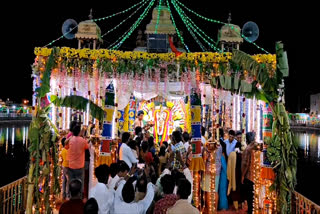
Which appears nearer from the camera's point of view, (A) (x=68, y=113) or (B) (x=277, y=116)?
(B) (x=277, y=116)

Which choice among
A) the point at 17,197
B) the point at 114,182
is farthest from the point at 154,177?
the point at 17,197

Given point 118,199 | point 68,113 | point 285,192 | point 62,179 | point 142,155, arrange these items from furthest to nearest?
1. point 68,113
2. point 62,179
3. point 142,155
4. point 285,192
5. point 118,199

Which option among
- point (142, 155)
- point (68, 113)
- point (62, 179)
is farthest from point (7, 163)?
point (142, 155)

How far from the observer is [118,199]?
4.11 m

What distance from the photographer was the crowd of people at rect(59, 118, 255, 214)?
4000 mm

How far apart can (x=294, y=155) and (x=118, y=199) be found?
136 inches

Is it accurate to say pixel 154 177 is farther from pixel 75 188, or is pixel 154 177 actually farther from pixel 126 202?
pixel 75 188

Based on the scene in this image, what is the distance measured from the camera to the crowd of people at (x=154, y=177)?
13.1 feet

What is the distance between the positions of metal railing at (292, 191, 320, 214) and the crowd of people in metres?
1.28

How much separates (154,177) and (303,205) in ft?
8.75

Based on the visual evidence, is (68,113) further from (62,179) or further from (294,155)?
(294,155)

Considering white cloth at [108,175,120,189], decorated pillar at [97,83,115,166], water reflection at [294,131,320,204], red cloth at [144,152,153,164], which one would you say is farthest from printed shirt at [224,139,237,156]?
white cloth at [108,175,120,189]

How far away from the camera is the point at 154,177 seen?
5.95 m

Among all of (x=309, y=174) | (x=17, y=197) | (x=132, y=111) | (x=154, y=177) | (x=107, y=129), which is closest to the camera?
(x=154, y=177)
